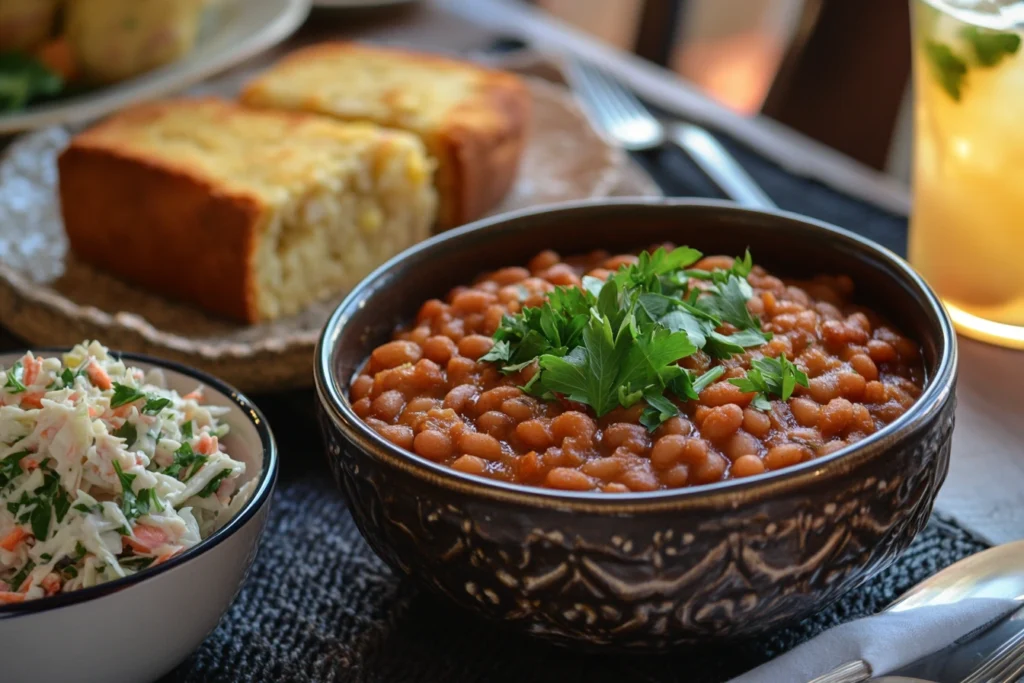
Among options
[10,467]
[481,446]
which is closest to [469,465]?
[481,446]

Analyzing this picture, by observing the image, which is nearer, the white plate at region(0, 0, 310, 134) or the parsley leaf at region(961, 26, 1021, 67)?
the parsley leaf at region(961, 26, 1021, 67)

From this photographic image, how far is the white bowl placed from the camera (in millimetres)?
1262

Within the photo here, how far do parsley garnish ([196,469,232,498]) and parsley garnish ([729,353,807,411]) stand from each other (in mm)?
668

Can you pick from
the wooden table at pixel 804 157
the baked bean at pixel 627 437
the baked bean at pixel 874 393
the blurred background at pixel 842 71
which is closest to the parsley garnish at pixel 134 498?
the baked bean at pixel 627 437

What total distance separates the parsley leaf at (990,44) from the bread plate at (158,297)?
2.96 feet

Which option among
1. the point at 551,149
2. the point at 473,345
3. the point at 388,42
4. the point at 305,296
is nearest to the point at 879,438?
the point at 473,345

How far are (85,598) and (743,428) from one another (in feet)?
2.58

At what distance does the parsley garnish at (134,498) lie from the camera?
4.49 feet

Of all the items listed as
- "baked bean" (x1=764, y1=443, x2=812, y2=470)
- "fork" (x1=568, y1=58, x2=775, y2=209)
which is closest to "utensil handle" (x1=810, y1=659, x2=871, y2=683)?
"baked bean" (x1=764, y1=443, x2=812, y2=470)

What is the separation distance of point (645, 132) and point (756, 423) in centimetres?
174

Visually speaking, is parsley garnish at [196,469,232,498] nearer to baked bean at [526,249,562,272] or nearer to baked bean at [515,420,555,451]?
baked bean at [515,420,555,451]

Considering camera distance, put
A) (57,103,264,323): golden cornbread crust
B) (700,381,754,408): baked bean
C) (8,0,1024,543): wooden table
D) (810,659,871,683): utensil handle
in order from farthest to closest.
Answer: (57,103,264,323): golden cornbread crust
(8,0,1024,543): wooden table
(700,381,754,408): baked bean
(810,659,871,683): utensil handle

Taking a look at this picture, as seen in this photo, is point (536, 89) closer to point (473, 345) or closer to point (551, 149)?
point (551, 149)

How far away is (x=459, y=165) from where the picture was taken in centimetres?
262
